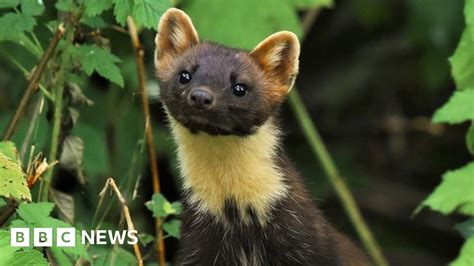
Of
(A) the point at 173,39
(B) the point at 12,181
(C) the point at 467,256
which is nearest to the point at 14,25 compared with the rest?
(A) the point at 173,39

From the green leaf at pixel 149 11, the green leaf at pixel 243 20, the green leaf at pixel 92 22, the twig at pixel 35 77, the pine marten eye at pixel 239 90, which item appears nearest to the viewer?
the pine marten eye at pixel 239 90

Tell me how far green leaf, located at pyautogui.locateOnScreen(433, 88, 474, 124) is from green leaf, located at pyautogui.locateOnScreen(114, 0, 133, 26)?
1592 mm

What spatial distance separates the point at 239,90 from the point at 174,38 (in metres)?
0.56

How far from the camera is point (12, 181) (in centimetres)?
526

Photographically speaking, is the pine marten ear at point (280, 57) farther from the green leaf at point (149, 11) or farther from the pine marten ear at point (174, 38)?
the green leaf at point (149, 11)

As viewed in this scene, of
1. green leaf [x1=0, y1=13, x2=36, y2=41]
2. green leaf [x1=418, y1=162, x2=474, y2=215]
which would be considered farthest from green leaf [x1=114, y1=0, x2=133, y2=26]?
green leaf [x1=418, y1=162, x2=474, y2=215]

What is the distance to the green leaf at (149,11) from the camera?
5547 millimetres

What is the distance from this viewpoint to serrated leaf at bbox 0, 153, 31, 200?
521cm

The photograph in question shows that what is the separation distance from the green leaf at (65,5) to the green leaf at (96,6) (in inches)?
7.8

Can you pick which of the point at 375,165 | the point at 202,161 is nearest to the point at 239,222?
the point at 202,161

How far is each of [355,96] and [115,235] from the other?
5.46 m

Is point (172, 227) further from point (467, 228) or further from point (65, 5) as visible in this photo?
point (467, 228)

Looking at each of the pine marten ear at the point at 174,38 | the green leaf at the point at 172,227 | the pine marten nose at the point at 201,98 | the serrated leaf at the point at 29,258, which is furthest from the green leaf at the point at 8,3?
the serrated leaf at the point at 29,258

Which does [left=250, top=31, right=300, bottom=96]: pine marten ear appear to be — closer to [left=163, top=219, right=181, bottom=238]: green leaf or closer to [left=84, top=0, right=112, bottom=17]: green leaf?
[left=84, top=0, right=112, bottom=17]: green leaf
